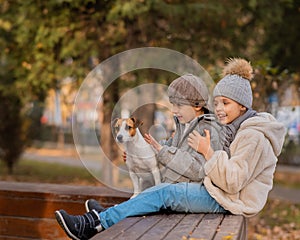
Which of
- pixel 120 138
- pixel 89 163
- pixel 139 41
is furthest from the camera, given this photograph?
pixel 139 41

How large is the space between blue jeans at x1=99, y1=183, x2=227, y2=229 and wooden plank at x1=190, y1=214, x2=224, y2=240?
0.09 meters

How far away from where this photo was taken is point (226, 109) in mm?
4125

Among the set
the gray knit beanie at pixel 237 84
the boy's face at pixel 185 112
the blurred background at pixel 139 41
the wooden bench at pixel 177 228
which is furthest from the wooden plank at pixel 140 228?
the blurred background at pixel 139 41

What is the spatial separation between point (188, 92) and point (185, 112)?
146 millimetres

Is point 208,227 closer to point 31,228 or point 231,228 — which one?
point 231,228

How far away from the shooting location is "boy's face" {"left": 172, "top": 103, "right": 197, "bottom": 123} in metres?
4.05

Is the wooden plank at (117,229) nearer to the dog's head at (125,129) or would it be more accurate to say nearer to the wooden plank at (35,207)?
the dog's head at (125,129)

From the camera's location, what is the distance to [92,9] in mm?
10820

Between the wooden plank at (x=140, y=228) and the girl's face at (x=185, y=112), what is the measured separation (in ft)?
2.22

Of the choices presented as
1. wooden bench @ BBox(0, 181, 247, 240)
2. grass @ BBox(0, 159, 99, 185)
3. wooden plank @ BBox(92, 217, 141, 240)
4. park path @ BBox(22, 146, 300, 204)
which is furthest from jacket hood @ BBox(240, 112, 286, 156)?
grass @ BBox(0, 159, 99, 185)

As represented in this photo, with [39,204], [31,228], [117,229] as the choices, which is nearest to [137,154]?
[117,229]

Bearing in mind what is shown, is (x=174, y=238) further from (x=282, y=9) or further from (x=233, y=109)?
(x=282, y=9)

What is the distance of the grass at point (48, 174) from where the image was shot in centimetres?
1506

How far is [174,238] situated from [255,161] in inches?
35.9
